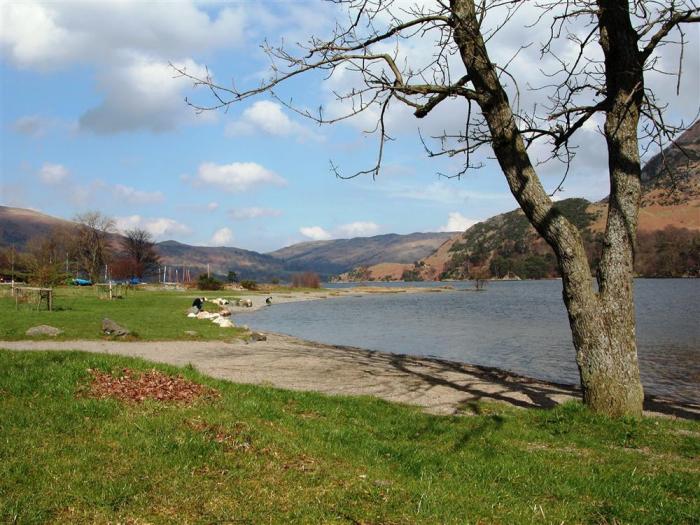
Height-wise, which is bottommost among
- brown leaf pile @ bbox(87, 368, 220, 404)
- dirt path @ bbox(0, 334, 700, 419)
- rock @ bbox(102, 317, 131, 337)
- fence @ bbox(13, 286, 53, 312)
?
dirt path @ bbox(0, 334, 700, 419)

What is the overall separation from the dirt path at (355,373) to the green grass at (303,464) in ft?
11.3

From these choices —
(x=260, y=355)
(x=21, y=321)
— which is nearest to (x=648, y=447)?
(x=260, y=355)

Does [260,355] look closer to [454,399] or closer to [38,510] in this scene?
[454,399]

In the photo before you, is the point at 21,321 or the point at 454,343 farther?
the point at 454,343

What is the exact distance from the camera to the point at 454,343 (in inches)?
1148

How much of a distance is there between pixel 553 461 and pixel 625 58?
7128 millimetres

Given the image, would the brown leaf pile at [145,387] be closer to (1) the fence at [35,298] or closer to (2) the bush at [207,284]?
(1) the fence at [35,298]

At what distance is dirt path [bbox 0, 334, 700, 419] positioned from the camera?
13.0 metres

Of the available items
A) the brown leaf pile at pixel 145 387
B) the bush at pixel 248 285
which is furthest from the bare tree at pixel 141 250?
the brown leaf pile at pixel 145 387

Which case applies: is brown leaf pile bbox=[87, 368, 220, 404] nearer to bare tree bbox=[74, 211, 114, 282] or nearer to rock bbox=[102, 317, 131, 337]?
rock bbox=[102, 317, 131, 337]

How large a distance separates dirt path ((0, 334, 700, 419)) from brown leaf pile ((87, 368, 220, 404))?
3963 mm

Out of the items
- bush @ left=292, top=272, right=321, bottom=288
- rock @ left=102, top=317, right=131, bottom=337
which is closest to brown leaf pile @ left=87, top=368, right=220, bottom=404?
rock @ left=102, top=317, right=131, bottom=337

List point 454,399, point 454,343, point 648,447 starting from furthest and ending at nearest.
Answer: point 454,343
point 454,399
point 648,447

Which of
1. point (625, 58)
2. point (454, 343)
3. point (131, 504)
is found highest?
point (625, 58)
